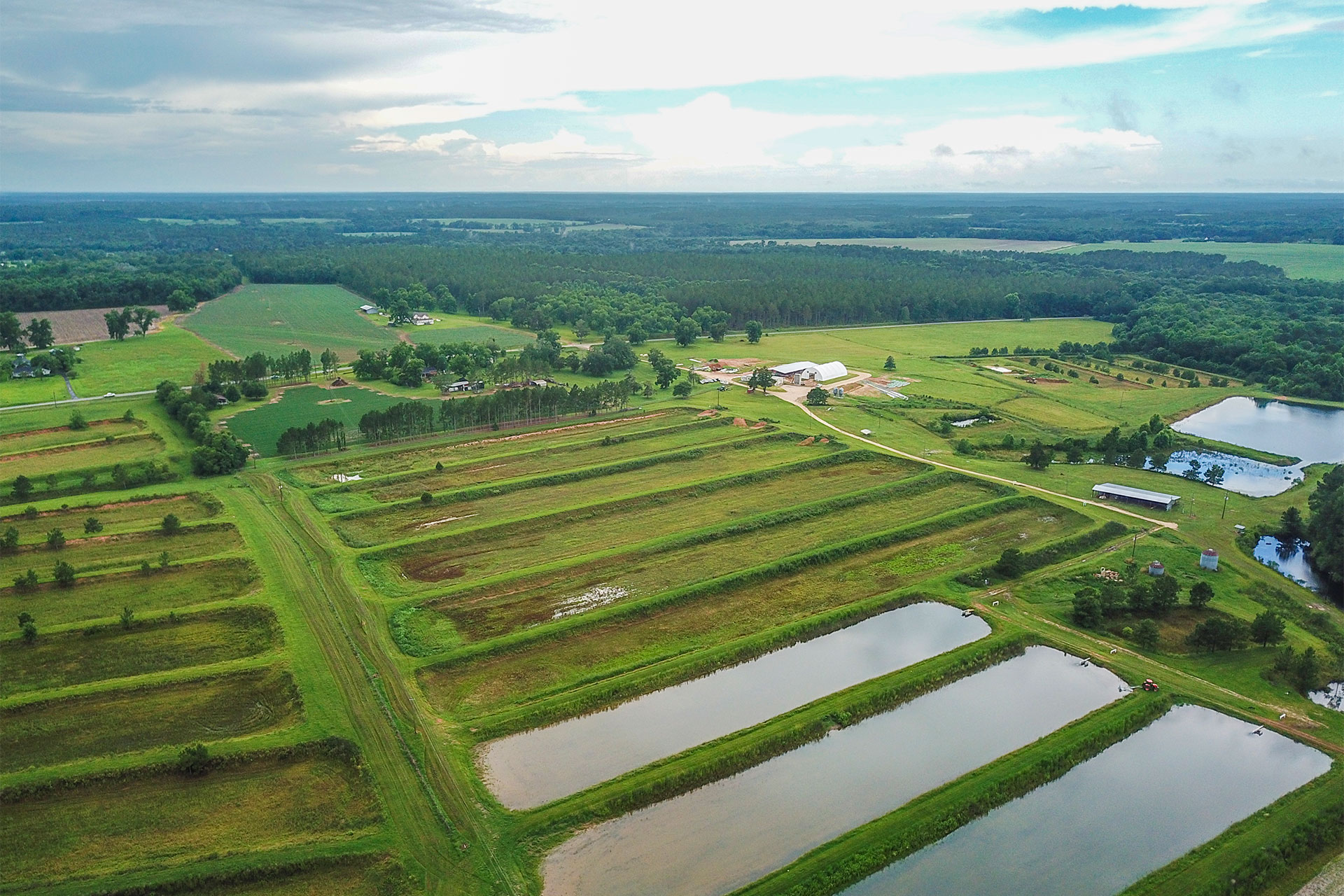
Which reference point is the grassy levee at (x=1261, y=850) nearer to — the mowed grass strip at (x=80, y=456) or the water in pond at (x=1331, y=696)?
the water in pond at (x=1331, y=696)

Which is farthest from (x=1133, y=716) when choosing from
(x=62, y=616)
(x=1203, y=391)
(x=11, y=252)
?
(x=11, y=252)

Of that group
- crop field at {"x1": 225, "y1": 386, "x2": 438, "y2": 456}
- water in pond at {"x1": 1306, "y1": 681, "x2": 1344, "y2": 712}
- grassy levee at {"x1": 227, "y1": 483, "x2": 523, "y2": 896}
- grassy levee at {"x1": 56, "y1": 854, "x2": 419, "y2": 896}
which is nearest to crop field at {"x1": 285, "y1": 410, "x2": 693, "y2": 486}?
crop field at {"x1": 225, "y1": 386, "x2": 438, "y2": 456}

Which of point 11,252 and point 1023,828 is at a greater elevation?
point 11,252

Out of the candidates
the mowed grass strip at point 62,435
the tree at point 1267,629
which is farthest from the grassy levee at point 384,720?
the tree at point 1267,629

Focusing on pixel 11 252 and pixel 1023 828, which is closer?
pixel 1023 828

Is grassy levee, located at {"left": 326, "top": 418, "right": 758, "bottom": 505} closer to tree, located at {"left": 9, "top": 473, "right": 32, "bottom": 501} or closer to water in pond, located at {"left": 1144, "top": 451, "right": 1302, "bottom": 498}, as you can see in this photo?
tree, located at {"left": 9, "top": 473, "right": 32, "bottom": 501}

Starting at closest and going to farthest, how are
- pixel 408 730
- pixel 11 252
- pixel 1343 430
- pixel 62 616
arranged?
pixel 408 730 < pixel 62 616 < pixel 1343 430 < pixel 11 252

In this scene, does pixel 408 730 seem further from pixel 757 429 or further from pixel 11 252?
pixel 11 252
